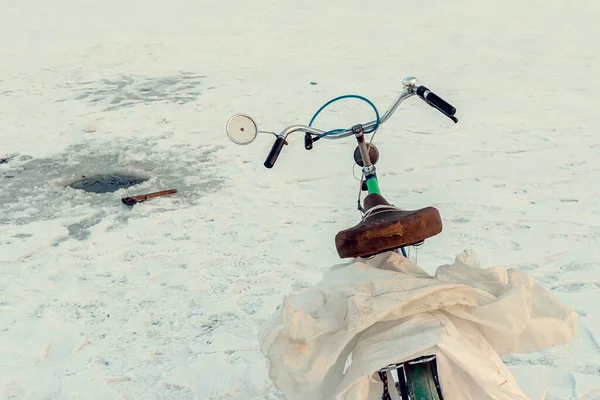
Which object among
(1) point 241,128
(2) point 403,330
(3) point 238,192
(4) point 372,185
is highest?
(1) point 241,128

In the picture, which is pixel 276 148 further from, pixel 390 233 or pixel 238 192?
pixel 238 192

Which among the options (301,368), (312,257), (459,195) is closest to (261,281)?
(312,257)

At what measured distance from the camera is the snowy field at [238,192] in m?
3.54

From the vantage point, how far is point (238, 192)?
18.9 ft

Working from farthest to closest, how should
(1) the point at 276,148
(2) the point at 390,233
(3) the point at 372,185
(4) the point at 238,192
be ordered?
(4) the point at 238,192
(1) the point at 276,148
(3) the point at 372,185
(2) the point at 390,233

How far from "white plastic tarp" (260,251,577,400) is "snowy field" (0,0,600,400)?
1.30 m

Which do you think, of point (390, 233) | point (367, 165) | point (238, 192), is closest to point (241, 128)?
point (367, 165)

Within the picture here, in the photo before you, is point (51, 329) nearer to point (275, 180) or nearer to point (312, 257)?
point (312, 257)

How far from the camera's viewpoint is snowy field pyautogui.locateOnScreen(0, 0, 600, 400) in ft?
11.6

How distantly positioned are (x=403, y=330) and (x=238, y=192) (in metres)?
4.10

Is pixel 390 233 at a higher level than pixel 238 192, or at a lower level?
higher

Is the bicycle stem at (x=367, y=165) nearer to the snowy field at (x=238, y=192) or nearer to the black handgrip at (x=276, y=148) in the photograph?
the black handgrip at (x=276, y=148)

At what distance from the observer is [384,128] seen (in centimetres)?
751

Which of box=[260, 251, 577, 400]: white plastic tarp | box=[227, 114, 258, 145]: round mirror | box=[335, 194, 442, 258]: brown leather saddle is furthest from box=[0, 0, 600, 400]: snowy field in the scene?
box=[335, 194, 442, 258]: brown leather saddle
